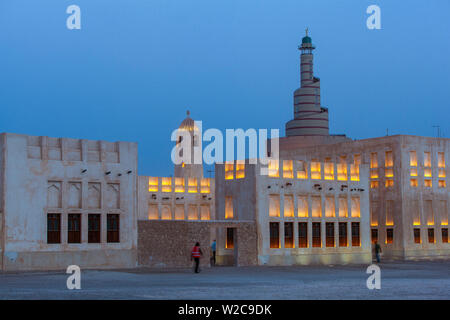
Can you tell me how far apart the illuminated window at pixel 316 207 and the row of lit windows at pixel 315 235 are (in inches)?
22.6

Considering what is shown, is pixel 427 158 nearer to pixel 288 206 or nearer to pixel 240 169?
pixel 288 206

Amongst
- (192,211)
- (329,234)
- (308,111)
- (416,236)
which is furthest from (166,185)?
(308,111)

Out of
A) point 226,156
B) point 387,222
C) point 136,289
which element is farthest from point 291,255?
point 136,289

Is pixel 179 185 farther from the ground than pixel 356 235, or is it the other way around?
pixel 179 185

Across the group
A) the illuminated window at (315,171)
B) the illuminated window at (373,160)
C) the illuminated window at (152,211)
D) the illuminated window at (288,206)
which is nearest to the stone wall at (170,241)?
the illuminated window at (288,206)

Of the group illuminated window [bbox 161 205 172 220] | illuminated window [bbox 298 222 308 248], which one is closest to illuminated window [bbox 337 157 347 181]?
illuminated window [bbox 298 222 308 248]

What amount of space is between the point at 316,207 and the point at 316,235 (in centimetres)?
178

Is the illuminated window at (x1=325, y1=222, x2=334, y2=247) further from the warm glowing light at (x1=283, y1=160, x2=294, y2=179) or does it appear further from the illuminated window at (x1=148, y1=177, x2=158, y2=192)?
the illuminated window at (x1=148, y1=177, x2=158, y2=192)

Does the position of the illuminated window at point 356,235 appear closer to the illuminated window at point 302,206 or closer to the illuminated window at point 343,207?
the illuminated window at point 343,207

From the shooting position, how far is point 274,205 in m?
44.2

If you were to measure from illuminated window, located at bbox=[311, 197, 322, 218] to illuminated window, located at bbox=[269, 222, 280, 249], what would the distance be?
10.0 ft

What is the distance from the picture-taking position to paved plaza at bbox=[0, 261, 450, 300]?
A: 2203cm
